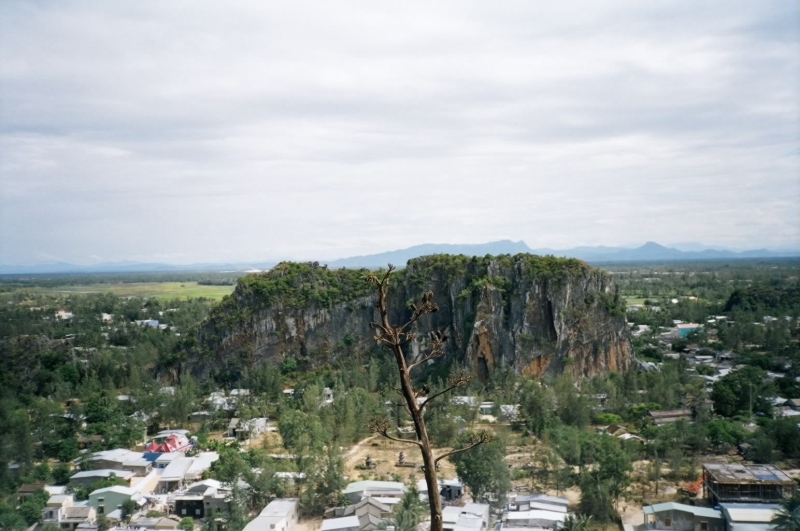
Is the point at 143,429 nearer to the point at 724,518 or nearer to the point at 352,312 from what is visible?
the point at 352,312

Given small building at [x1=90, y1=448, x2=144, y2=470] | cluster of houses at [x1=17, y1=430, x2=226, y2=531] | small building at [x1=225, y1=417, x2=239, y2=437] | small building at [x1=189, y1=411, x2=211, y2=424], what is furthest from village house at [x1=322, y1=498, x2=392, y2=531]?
small building at [x1=189, y1=411, x2=211, y2=424]

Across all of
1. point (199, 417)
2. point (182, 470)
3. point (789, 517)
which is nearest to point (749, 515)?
point (789, 517)

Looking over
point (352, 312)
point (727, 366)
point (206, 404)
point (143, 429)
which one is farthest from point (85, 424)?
point (727, 366)

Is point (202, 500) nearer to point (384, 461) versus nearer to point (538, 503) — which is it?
point (384, 461)

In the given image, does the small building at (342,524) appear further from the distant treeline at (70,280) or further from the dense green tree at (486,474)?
the distant treeline at (70,280)

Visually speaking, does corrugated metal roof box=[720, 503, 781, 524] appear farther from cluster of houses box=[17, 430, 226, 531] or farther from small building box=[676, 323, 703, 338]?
small building box=[676, 323, 703, 338]

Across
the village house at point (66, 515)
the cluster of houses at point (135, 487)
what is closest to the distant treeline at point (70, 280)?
the cluster of houses at point (135, 487)
